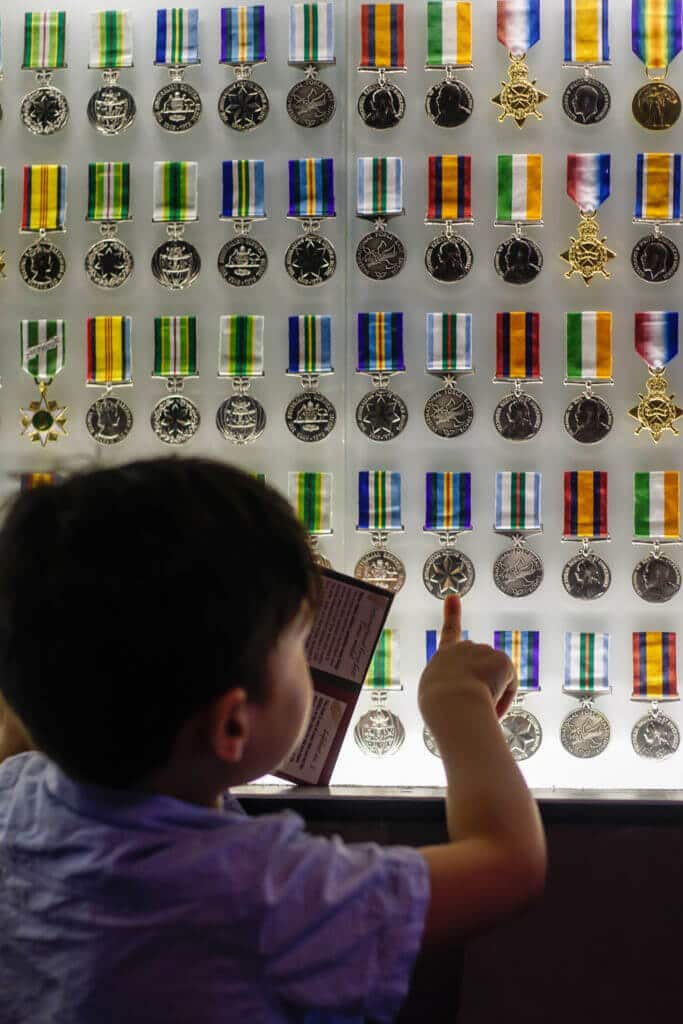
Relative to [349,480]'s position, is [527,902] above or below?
below

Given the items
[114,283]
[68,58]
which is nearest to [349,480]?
[114,283]

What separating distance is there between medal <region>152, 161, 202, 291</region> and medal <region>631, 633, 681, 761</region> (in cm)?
103

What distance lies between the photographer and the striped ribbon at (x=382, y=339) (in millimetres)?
1605

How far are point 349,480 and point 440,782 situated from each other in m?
0.54

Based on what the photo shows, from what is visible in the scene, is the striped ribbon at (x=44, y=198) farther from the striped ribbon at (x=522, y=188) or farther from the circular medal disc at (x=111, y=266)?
the striped ribbon at (x=522, y=188)

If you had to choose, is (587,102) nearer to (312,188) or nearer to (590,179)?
(590,179)

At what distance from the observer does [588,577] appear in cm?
161

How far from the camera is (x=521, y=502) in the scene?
160cm

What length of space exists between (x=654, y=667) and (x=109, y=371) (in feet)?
3.58

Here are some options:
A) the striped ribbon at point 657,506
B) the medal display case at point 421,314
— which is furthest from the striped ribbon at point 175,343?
the striped ribbon at point 657,506

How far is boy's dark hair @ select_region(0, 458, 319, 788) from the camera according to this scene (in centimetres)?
61

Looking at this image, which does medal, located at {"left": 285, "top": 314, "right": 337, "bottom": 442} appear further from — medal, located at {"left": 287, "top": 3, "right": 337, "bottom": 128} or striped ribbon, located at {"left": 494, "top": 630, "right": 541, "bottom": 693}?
striped ribbon, located at {"left": 494, "top": 630, "right": 541, "bottom": 693}

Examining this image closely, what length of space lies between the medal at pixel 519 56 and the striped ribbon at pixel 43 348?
2.88 ft

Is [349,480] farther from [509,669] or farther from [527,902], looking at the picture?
[527,902]
